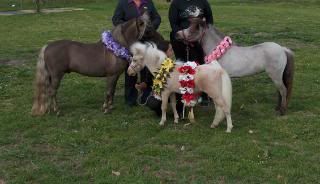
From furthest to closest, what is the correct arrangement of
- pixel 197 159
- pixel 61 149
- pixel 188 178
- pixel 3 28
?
pixel 3 28
pixel 61 149
pixel 197 159
pixel 188 178

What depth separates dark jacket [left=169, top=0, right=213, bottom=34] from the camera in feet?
26.8

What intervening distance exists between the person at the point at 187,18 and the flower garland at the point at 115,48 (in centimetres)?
86

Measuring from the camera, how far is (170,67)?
7.40 metres

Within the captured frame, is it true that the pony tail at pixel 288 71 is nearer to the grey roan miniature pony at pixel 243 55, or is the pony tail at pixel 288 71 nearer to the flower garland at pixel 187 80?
the grey roan miniature pony at pixel 243 55

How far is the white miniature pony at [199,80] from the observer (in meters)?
7.11

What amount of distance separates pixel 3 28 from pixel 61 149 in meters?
16.5

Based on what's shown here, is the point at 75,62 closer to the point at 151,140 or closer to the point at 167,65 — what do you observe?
the point at 167,65

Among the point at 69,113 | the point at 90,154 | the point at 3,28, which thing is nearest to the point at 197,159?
the point at 90,154

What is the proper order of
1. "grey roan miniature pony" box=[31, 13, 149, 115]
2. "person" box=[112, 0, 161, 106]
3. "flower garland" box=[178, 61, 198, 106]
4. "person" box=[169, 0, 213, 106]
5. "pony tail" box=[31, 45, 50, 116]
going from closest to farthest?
"flower garland" box=[178, 61, 198, 106] → "grey roan miniature pony" box=[31, 13, 149, 115] → "pony tail" box=[31, 45, 50, 116] → "person" box=[169, 0, 213, 106] → "person" box=[112, 0, 161, 106]

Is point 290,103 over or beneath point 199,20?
beneath

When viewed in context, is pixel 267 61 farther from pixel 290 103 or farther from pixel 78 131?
pixel 78 131

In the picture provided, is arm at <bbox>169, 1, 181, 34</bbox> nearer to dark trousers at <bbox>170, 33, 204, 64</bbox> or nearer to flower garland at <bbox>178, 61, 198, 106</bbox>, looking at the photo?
dark trousers at <bbox>170, 33, 204, 64</bbox>

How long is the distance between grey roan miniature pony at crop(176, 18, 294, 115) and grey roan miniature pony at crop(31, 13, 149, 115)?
2.65 feet

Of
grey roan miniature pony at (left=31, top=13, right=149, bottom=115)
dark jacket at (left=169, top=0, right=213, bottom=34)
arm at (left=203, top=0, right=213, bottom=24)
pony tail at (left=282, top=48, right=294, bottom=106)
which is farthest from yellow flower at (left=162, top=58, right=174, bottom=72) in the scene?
pony tail at (left=282, top=48, right=294, bottom=106)
